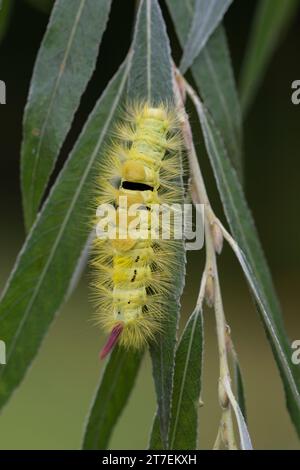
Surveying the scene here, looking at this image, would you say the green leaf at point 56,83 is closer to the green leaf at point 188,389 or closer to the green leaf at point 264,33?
the green leaf at point 188,389

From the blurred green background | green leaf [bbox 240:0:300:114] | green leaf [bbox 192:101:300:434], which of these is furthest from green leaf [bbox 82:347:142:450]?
the blurred green background

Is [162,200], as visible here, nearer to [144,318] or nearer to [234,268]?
[144,318]

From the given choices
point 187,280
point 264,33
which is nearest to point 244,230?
point 264,33

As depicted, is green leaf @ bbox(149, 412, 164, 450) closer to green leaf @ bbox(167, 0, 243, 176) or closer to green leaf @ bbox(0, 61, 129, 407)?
green leaf @ bbox(0, 61, 129, 407)

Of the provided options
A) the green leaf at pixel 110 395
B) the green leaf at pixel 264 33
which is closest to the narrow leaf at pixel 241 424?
the green leaf at pixel 110 395

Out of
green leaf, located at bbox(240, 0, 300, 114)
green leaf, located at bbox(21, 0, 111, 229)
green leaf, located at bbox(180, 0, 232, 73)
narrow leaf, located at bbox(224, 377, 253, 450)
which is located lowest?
narrow leaf, located at bbox(224, 377, 253, 450)

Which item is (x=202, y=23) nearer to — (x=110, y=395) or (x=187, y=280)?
(x=110, y=395)
